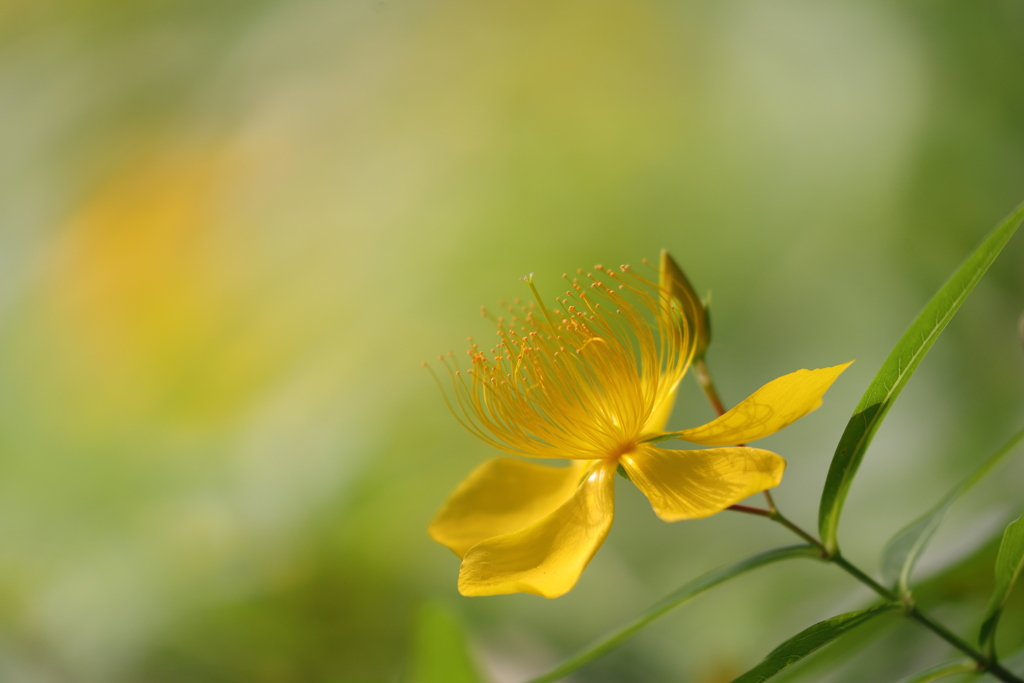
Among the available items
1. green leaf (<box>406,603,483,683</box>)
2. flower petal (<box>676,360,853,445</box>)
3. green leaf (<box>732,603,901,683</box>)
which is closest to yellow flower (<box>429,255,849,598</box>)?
flower petal (<box>676,360,853,445</box>)

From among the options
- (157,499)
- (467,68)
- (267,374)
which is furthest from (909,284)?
(157,499)

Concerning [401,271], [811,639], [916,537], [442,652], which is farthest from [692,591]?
[401,271]

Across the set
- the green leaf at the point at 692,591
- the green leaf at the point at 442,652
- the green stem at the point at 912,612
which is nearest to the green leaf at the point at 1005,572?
the green stem at the point at 912,612

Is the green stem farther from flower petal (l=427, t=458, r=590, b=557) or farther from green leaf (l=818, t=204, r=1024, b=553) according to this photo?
flower petal (l=427, t=458, r=590, b=557)

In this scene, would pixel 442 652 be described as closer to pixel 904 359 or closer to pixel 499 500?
pixel 499 500

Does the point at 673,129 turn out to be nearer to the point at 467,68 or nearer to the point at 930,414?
the point at 467,68

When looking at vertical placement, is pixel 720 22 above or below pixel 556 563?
above

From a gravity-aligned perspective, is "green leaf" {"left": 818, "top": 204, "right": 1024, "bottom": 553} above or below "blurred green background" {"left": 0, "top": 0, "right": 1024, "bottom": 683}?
below
